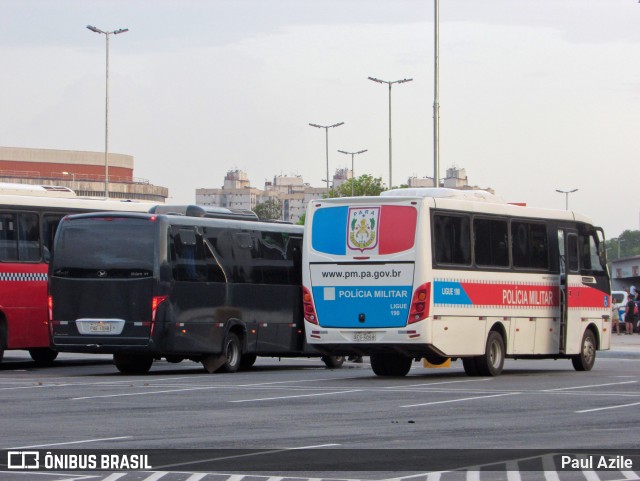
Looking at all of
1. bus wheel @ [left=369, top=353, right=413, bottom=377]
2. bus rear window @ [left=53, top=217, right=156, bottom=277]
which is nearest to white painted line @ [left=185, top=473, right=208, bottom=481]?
bus rear window @ [left=53, top=217, right=156, bottom=277]

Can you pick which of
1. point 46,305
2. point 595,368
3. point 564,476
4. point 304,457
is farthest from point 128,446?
point 595,368

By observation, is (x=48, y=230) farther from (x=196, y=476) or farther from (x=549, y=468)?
(x=549, y=468)

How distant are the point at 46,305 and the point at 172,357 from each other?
10.2 ft

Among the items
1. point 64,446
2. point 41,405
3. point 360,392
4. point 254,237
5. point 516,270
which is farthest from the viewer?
point 254,237

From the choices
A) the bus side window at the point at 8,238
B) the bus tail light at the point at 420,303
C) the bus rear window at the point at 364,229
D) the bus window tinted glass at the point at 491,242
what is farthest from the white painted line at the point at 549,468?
the bus side window at the point at 8,238

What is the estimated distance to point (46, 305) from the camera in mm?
29203

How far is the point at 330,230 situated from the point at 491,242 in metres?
2.97

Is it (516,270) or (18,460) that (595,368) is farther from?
(18,460)

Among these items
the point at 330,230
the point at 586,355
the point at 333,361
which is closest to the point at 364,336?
Answer: the point at 330,230

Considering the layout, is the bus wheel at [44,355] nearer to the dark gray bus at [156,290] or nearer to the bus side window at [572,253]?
the dark gray bus at [156,290]

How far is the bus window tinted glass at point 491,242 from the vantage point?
26031 millimetres

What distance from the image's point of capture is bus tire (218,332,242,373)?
27.7 m

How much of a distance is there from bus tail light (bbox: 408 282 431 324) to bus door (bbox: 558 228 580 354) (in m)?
4.73

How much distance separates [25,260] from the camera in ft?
94.1
